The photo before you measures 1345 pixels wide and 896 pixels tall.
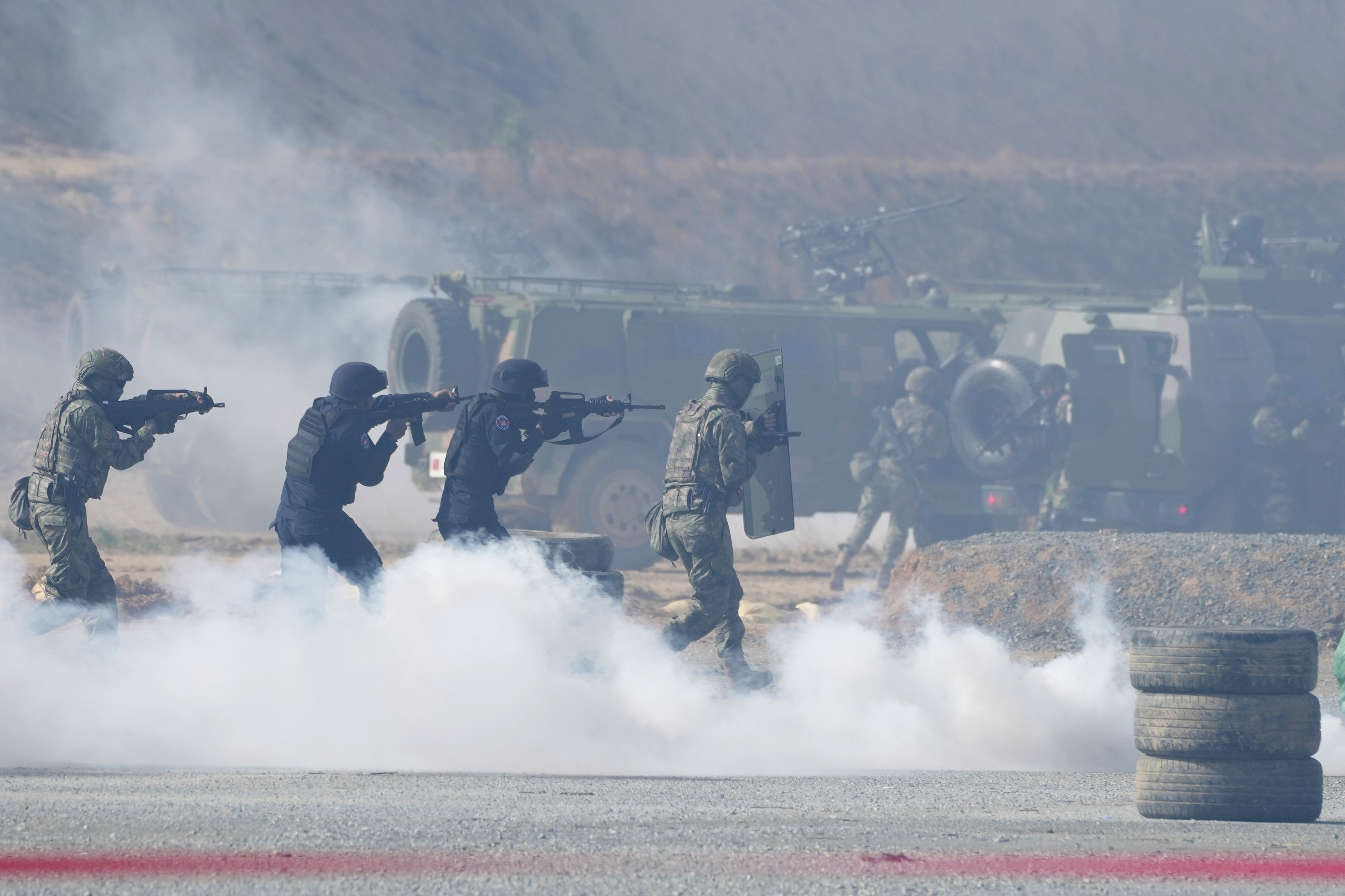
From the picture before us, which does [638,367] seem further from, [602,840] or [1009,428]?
[602,840]

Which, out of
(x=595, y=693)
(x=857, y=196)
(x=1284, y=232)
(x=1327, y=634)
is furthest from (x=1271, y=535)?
(x=1284, y=232)

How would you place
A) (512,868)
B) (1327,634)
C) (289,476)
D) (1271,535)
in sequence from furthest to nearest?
1. (1271,535)
2. (1327,634)
3. (289,476)
4. (512,868)

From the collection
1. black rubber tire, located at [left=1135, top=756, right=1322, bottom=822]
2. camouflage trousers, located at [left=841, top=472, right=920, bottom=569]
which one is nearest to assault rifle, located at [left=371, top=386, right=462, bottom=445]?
black rubber tire, located at [left=1135, top=756, right=1322, bottom=822]

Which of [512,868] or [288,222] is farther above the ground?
[288,222]

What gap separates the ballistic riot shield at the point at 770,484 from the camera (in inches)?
361

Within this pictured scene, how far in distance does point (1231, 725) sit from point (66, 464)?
5.38 m

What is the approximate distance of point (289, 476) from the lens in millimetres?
8594

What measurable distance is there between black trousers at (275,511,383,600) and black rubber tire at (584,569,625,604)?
3.29 ft

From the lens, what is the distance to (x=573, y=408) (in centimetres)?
923

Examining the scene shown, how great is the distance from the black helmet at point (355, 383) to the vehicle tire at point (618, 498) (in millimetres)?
8013

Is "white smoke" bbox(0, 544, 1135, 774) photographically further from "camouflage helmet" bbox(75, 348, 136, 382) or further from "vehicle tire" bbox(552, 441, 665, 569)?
"vehicle tire" bbox(552, 441, 665, 569)

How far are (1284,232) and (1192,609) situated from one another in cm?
5069

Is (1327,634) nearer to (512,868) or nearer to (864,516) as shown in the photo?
(864,516)

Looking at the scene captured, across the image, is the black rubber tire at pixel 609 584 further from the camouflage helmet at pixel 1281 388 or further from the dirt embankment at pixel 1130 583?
the camouflage helmet at pixel 1281 388
